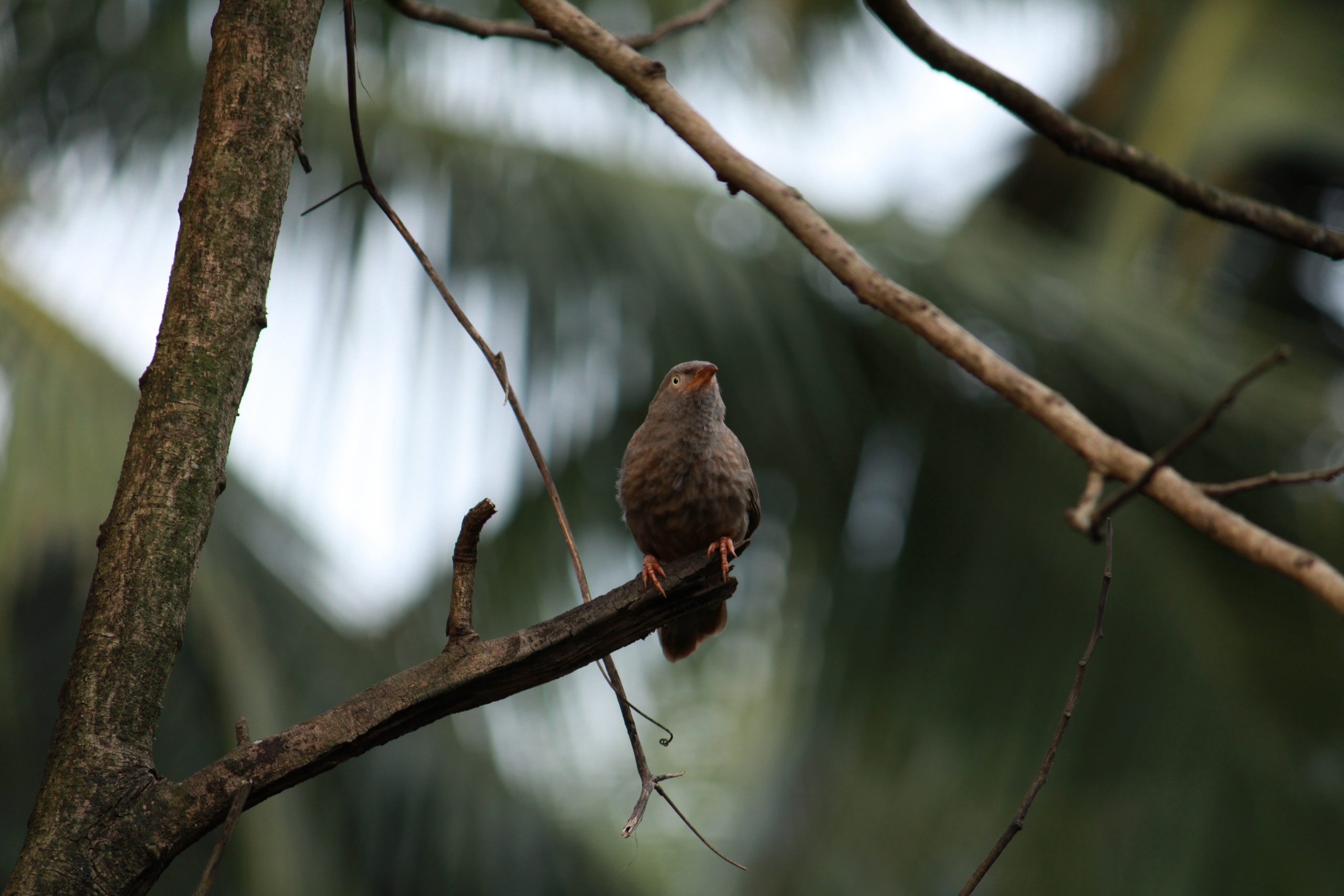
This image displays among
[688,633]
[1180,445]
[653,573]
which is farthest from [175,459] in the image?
[688,633]

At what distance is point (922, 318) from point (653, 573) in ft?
4.60

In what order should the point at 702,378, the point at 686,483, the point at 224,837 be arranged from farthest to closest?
the point at 702,378 → the point at 686,483 → the point at 224,837

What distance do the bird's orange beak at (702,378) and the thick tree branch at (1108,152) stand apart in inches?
65.9

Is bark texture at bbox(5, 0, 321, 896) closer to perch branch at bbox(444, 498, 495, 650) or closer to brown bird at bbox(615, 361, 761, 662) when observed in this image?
perch branch at bbox(444, 498, 495, 650)

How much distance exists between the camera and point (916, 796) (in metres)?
7.80

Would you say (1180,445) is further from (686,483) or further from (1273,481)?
(686,483)

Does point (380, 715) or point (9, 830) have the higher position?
point (380, 715)

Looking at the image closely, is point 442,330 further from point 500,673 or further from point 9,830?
point 9,830

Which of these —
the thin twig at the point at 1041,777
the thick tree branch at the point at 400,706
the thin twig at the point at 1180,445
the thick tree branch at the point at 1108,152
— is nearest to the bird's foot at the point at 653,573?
the thick tree branch at the point at 400,706

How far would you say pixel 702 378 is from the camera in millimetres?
4055

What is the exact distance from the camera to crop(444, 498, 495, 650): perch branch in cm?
217

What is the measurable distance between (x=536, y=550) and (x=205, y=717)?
2023mm

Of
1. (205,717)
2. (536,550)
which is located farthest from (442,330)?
(205,717)

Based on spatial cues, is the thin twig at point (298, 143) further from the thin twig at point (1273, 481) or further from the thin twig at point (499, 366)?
the thin twig at point (1273, 481)
